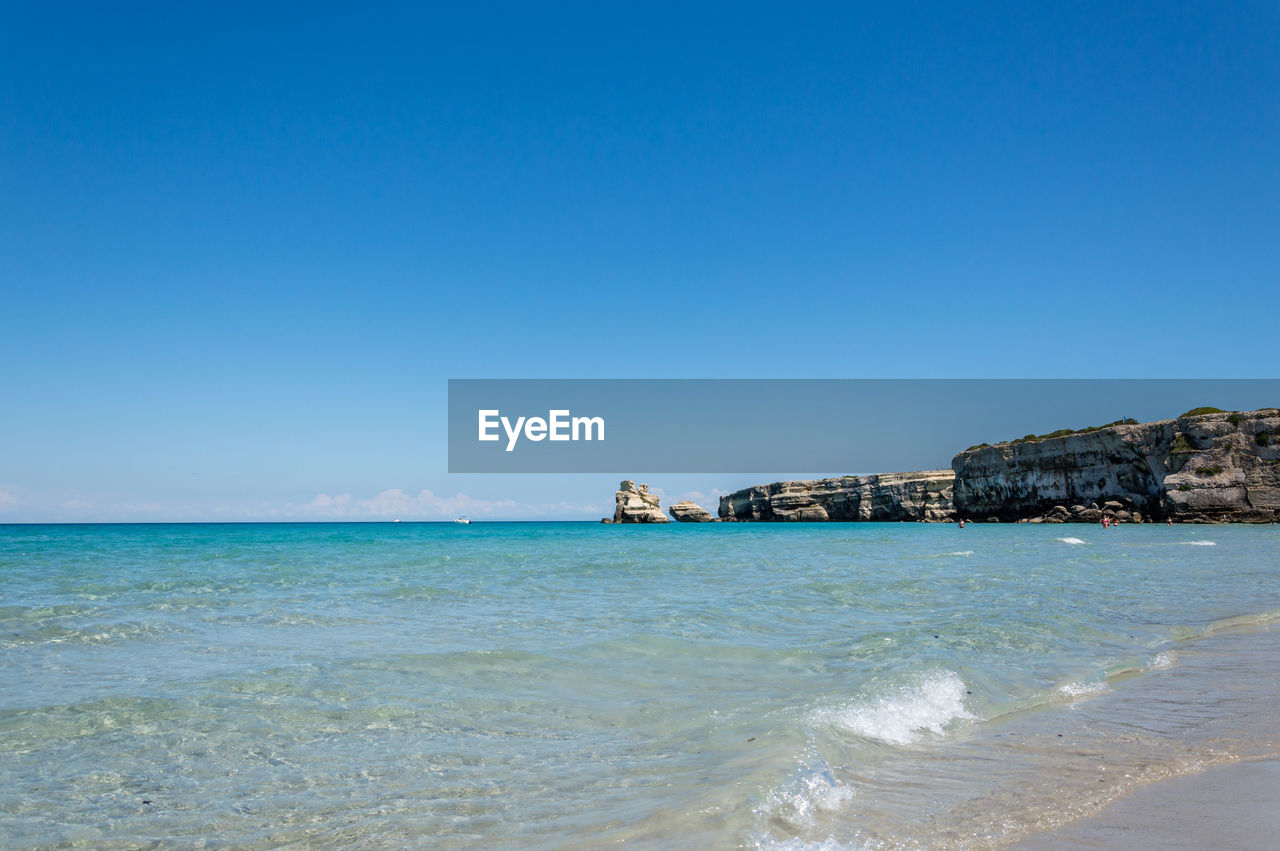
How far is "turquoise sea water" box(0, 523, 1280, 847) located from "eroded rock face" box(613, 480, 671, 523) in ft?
330

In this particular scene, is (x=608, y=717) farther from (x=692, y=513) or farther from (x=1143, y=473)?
(x=692, y=513)

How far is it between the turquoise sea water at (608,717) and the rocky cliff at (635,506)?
3964 inches

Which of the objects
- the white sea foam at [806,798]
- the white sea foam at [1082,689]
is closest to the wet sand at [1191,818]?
the white sea foam at [806,798]

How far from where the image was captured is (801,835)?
138 inches

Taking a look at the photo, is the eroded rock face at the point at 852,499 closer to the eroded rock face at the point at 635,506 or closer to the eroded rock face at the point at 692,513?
the eroded rock face at the point at 692,513

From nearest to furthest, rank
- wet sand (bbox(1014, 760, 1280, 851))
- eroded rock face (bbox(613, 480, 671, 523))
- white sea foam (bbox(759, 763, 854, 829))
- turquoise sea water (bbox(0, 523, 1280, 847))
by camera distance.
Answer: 1. wet sand (bbox(1014, 760, 1280, 851))
2. white sea foam (bbox(759, 763, 854, 829))
3. turquoise sea water (bbox(0, 523, 1280, 847))
4. eroded rock face (bbox(613, 480, 671, 523))

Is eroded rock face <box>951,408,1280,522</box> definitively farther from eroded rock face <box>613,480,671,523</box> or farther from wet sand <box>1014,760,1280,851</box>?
wet sand <box>1014,760,1280,851</box>

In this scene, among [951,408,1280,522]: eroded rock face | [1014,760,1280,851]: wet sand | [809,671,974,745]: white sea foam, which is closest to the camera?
[1014,760,1280,851]: wet sand

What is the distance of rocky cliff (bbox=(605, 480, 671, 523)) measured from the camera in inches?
4471

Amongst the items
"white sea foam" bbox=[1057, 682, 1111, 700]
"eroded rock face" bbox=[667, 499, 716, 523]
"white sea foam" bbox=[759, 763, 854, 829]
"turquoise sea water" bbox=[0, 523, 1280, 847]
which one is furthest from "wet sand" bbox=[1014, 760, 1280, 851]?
"eroded rock face" bbox=[667, 499, 716, 523]

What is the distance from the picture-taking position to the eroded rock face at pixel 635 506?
→ 373 feet

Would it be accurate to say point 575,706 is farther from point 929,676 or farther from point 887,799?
point 929,676

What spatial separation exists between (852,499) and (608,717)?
11378 centimetres

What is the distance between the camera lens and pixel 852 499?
114125 millimetres
